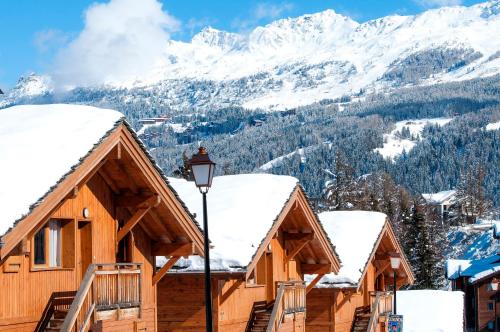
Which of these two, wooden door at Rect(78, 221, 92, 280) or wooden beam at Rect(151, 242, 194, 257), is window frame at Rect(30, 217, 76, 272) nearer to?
wooden door at Rect(78, 221, 92, 280)

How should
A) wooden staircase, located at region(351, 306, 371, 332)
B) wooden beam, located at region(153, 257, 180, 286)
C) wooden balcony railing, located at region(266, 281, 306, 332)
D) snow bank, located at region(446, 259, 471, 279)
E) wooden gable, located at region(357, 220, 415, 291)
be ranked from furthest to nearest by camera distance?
snow bank, located at region(446, 259, 471, 279), wooden gable, located at region(357, 220, 415, 291), wooden staircase, located at region(351, 306, 371, 332), wooden balcony railing, located at region(266, 281, 306, 332), wooden beam, located at region(153, 257, 180, 286)

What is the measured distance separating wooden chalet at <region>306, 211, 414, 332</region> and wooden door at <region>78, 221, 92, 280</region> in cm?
1368

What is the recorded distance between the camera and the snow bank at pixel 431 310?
52125 mm

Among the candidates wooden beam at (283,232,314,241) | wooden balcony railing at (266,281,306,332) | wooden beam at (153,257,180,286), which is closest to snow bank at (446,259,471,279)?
wooden beam at (283,232,314,241)

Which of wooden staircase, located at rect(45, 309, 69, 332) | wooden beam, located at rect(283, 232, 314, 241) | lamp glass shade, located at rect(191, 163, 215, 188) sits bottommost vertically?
wooden staircase, located at rect(45, 309, 69, 332)

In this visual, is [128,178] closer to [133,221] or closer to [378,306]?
[133,221]

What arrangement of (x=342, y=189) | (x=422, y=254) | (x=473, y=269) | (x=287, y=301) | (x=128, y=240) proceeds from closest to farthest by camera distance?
1. (x=128, y=240)
2. (x=287, y=301)
3. (x=473, y=269)
4. (x=422, y=254)
5. (x=342, y=189)

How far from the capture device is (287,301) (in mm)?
28125

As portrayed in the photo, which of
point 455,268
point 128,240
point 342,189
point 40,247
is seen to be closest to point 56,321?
point 40,247

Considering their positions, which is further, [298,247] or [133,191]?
[298,247]

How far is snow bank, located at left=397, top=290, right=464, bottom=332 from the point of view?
171ft

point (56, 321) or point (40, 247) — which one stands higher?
point (40, 247)

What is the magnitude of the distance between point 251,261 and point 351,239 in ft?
43.6

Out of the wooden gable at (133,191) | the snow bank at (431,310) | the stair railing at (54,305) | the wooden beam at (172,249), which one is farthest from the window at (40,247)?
the snow bank at (431,310)
